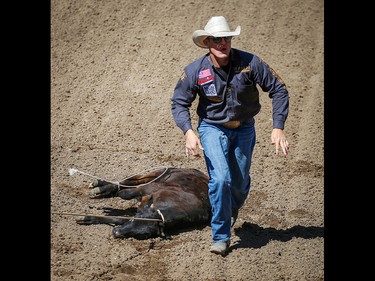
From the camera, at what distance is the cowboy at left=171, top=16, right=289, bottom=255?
19.7 feet

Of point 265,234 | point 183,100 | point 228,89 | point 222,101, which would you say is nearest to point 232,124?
point 222,101

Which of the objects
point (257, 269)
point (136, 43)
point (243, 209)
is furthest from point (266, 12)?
point (257, 269)

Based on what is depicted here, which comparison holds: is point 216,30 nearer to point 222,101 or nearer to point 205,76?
point 205,76

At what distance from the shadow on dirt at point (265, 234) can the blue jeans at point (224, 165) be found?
35 centimetres

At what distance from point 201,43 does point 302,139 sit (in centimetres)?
322

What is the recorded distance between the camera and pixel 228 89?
604 centimetres

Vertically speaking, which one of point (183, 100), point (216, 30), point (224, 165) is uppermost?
point (216, 30)

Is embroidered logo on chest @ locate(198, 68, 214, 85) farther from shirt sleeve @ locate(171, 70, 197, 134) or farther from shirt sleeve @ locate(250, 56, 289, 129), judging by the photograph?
shirt sleeve @ locate(250, 56, 289, 129)

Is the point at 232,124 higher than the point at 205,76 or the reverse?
the reverse

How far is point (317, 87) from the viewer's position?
1027 cm

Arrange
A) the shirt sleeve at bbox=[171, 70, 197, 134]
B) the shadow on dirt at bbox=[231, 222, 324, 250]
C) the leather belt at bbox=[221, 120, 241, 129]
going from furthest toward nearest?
the shadow on dirt at bbox=[231, 222, 324, 250]
the leather belt at bbox=[221, 120, 241, 129]
the shirt sleeve at bbox=[171, 70, 197, 134]

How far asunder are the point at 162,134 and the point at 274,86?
3.14m

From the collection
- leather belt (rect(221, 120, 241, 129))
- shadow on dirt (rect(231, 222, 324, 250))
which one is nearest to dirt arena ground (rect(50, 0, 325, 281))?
shadow on dirt (rect(231, 222, 324, 250))

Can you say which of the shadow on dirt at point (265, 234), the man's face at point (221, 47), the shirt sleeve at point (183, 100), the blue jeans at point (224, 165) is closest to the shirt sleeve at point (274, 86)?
the man's face at point (221, 47)
